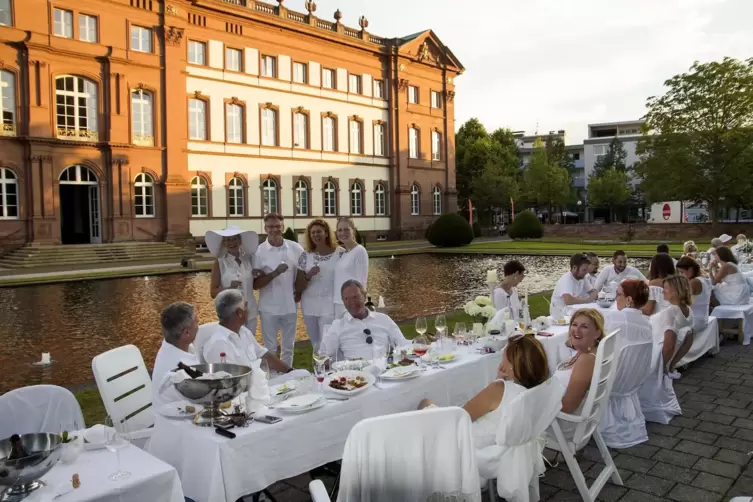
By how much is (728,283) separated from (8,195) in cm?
2779

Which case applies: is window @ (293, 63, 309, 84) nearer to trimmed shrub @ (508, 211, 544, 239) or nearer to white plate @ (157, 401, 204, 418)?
trimmed shrub @ (508, 211, 544, 239)

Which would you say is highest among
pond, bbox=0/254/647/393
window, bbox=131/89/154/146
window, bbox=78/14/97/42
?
window, bbox=78/14/97/42

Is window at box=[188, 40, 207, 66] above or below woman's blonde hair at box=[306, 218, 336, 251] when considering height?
above

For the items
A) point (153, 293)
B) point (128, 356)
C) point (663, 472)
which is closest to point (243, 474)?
point (128, 356)

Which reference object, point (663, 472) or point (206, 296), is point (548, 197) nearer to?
point (206, 296)

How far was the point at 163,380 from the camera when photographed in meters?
3.94

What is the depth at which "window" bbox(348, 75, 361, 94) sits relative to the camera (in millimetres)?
39969

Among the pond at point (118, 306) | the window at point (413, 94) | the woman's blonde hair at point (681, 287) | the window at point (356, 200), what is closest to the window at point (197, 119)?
the window at point (356, 200)

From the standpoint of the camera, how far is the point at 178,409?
12.1ft

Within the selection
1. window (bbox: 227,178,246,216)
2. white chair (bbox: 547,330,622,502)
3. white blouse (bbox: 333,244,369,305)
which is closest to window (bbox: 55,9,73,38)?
window (bbox: 227,178,246,216)

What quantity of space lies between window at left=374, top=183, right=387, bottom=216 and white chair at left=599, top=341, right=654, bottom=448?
122 ft

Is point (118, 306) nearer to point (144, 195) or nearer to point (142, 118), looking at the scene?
point (144, 195)

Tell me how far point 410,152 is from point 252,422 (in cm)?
4122

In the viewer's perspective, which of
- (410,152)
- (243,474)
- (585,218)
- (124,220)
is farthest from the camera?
(585,218)
